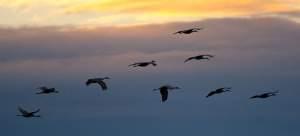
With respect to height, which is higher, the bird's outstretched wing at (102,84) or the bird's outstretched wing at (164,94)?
the bird's outstretched wing at (102,84)

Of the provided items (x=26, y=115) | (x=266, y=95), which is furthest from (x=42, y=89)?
(x=266, y=95)

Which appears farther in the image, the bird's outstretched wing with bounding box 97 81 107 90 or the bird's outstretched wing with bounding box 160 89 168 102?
the bird's outstretched wing with bounding box 97 81 107 90

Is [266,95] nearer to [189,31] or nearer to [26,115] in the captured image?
[189,31]

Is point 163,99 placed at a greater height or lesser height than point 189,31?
lesser

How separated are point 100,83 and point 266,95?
14.4 metres

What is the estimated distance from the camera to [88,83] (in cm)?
6906

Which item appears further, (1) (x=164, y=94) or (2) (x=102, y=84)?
(2) (x=102, y=84)

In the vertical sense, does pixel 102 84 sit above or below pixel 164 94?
above

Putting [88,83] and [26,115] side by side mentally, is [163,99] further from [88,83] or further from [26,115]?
[26,115]

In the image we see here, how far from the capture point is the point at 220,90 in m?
69.0

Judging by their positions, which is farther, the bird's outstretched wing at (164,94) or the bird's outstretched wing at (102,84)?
the bird's outstretched wing at (102,84)

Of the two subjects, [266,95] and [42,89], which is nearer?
[266,95]

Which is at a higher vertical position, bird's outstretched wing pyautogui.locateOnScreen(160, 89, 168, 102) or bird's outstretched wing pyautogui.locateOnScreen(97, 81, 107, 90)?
bird's outstretched wing pyautogui.locateOnScreen(97, 81, 107, 90)

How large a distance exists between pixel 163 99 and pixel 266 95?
28.8ft
